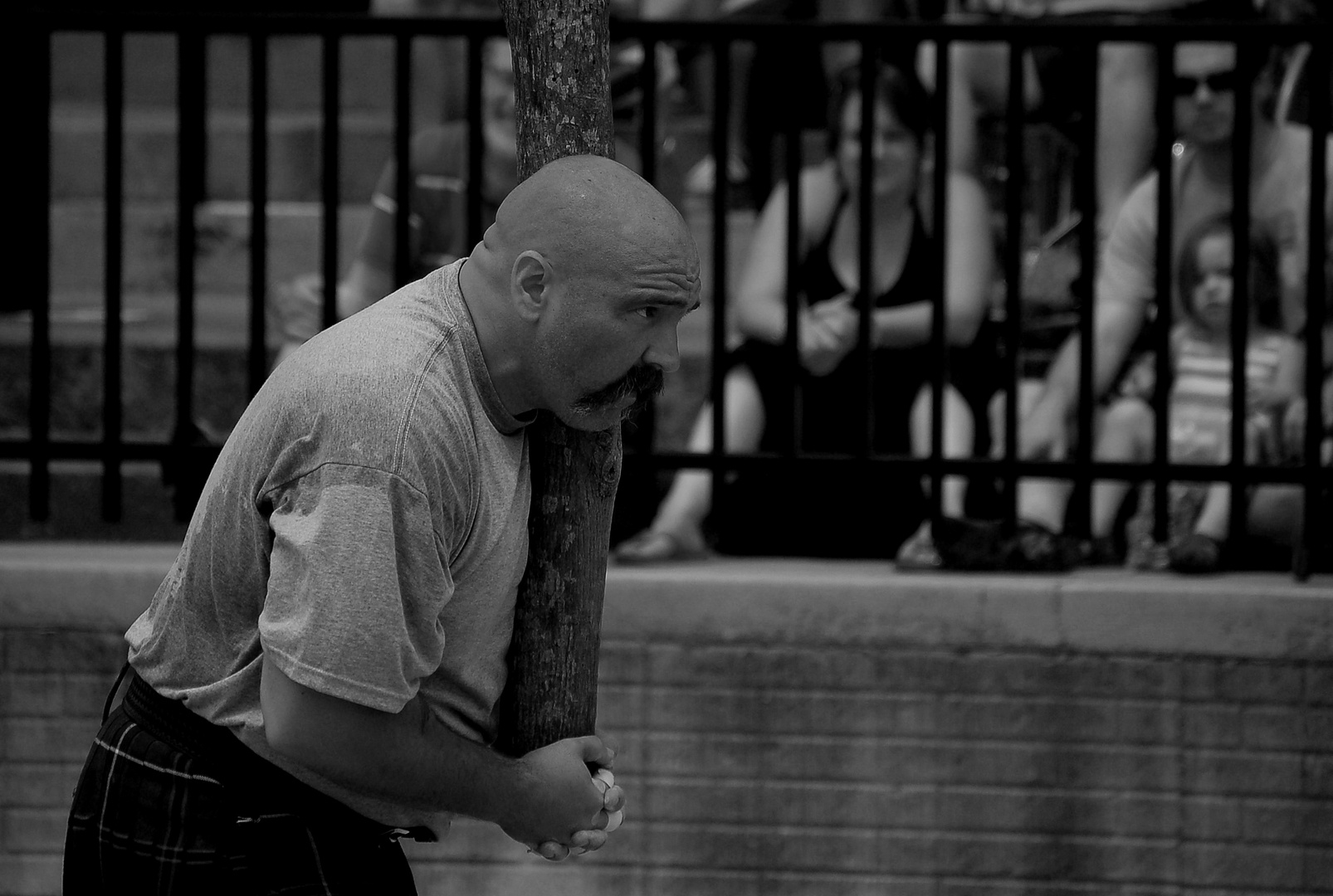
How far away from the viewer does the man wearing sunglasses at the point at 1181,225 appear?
464 centimetres

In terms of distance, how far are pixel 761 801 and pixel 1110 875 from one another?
2.72ft

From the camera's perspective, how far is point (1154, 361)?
454 centimetres

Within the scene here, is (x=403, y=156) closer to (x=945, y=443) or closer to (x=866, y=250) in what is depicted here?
(x=866, y=250)

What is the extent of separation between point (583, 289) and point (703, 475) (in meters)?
2.54

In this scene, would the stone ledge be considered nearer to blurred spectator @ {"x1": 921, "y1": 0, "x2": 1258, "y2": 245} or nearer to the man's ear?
blurred spectator @ {"x1": 921, "y1": 0, "x2": 1258, "y2": 245}

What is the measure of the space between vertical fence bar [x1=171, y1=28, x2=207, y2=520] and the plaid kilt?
2.12 metres

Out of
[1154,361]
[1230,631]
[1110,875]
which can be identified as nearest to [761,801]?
[1110,875]

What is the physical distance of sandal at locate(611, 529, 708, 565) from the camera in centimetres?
451

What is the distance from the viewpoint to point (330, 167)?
14.9 ft

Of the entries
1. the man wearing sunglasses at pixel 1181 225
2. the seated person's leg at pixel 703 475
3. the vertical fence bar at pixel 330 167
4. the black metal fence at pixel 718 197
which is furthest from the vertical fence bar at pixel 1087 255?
the vertical fence bar at pixel 330 167

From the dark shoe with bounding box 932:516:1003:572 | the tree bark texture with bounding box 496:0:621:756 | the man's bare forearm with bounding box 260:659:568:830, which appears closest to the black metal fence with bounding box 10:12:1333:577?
the dark shoe with bounding box 932:516:1003:572

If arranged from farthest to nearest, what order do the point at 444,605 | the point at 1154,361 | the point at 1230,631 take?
the point at 1154,361 → the point at 1230,631 → the point at 444,605

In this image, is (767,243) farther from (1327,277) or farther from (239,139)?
(239,139)

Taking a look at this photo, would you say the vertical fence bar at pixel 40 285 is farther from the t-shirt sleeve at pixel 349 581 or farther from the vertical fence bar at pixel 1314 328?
the vertical fence bar at pixel 1314 328
